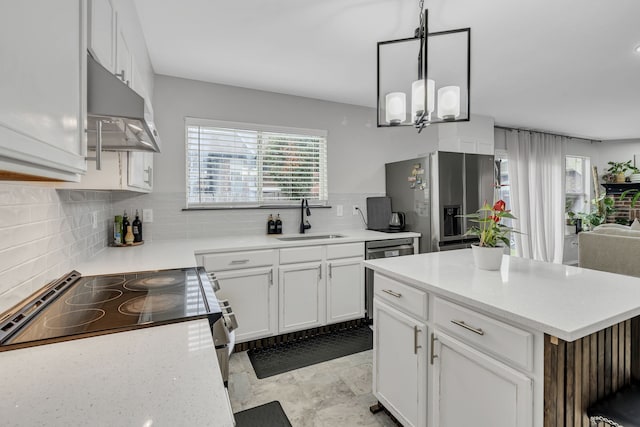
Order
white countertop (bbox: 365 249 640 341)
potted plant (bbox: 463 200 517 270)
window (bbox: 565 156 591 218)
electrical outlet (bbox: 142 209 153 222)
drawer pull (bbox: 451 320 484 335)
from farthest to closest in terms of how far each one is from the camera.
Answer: window (bbox: 565 156 591 218)
electrical outlet (bbox: 142 209 153 222)
potted plant (bbox: 463 200 517 270)
drawer pull (bbox: 451 320 484 335)
white countertop (bbox: 365 249 640 341)


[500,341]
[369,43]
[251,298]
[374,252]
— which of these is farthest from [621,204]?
[251,298]

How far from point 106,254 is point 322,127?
2.47 m

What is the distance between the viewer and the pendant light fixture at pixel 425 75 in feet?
5.63

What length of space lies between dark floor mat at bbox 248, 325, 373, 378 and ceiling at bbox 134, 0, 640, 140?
247 cm

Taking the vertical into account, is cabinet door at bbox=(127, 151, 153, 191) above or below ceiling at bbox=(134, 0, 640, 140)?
below

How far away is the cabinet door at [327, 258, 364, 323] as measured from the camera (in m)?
2.96

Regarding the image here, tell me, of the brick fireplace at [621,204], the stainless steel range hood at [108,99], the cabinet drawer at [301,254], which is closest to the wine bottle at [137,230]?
the cabinet drawer at [301,254]

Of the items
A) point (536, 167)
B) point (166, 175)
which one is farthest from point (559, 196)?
point (166, 175)

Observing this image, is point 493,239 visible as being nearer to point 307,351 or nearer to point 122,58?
point 307,351

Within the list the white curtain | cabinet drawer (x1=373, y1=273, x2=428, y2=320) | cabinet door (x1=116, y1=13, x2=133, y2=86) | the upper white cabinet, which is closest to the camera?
the upper white cabinet

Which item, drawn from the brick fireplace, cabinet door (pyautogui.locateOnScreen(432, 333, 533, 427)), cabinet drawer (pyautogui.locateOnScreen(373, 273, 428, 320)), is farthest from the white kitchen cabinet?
the brick fireplace

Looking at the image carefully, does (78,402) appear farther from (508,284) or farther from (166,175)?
(166,175)

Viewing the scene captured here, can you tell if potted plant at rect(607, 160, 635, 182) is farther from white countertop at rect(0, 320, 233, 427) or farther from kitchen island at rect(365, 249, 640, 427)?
white countertop at rect(0, 320, 233, 427)

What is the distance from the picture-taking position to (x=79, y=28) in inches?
31.9
